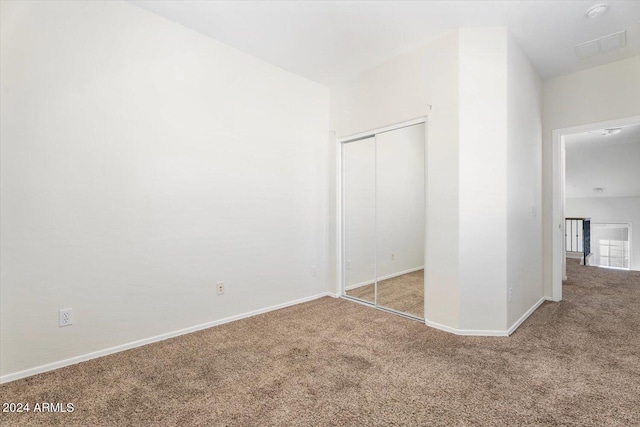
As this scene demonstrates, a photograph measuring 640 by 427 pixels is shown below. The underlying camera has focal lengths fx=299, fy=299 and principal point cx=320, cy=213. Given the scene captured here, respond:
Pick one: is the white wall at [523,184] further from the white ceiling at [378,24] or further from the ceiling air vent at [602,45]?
the ceiling air vent at [602,45]

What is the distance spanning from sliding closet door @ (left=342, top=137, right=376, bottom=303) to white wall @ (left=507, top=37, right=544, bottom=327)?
1.33 m

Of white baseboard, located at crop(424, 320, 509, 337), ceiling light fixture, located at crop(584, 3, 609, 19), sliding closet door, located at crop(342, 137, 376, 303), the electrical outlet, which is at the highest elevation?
ceiling light fixture, located at crop(584, 3, 609, 19)

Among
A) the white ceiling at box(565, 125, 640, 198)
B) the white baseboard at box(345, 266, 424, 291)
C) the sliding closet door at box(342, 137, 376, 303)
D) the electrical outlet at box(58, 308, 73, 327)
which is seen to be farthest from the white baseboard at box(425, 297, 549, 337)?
the white ceiling at box(565, 125, 640, 198)

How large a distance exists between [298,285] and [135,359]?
169cm

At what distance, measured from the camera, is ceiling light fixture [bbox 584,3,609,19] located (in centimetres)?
218

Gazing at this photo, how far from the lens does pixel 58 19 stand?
1972 mm

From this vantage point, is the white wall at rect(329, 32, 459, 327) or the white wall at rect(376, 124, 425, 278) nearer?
the white wall at rect(329, 32, 459, 327)

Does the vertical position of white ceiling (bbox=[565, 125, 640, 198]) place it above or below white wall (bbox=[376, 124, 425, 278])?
above

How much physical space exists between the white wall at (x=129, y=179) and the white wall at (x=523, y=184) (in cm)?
212

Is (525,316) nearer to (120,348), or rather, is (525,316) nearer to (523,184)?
(523,184)

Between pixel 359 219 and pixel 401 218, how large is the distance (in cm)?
53

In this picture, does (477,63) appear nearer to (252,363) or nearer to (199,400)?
(252,363)

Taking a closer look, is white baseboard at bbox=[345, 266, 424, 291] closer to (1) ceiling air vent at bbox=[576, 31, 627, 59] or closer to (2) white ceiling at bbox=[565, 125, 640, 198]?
(1) ceiling air vent at bbox=[576, 31, 627, 59]

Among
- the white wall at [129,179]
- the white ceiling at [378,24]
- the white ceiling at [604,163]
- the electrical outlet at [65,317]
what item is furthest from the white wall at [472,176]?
the white ceiling at [604,163]
